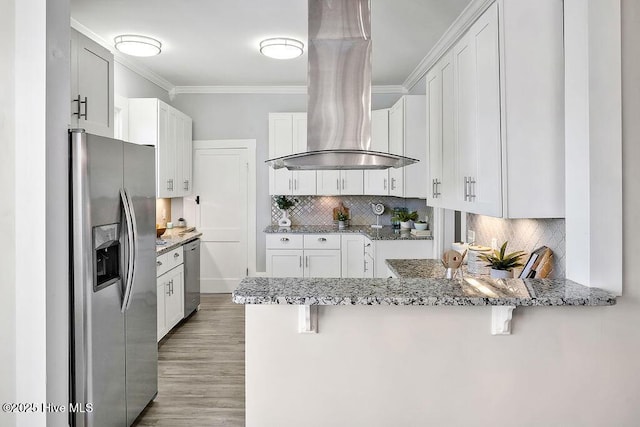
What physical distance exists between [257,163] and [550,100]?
4.32m

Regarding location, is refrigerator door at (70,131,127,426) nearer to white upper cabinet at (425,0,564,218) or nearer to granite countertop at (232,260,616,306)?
granite countertop at (232,260,616,306)

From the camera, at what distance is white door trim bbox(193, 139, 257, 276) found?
19.0 ft

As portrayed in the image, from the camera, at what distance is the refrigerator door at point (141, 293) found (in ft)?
8.11

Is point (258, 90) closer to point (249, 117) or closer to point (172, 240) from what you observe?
point (249, 117)

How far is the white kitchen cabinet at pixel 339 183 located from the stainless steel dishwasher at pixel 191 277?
167cm

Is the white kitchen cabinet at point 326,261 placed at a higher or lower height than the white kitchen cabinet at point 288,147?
lower

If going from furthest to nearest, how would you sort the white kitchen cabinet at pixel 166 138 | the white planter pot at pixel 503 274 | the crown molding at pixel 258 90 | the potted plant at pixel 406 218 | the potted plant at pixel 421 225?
the crown molding at pixel 258 90
the potted plant at pixel 406 218
the potted plant at pixel 421 225
the white kitchen cabinet at pixel 166 138
the white planter pot at pixel 503 274

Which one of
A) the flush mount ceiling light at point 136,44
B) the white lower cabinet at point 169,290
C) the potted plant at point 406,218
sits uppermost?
the flush mount ceiling light at point 136,44

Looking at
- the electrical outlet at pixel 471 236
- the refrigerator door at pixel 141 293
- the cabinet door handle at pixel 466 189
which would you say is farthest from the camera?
the electrical outlet at pixel 471 236

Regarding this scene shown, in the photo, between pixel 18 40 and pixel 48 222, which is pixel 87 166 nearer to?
pixel 48 222

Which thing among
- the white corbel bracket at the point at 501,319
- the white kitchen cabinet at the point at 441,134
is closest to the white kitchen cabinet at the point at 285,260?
the white kitchen cabinet at the point at 441,134

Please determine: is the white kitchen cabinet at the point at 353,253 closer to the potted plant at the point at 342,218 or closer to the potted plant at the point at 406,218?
the potted plant at the point at 342,218

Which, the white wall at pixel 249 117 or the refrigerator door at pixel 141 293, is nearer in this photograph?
the refrigerator door at pixel 141 293

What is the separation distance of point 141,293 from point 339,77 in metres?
1.74
